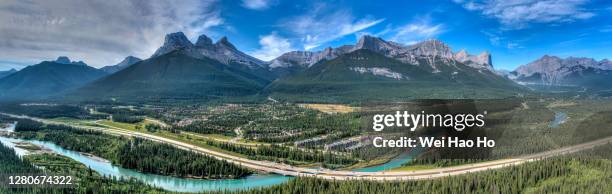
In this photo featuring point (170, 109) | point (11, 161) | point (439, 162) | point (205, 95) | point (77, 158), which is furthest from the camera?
point (205, 95)

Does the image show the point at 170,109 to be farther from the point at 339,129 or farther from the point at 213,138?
the point at 339,129

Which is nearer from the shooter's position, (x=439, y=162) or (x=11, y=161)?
(x=11, y=161)

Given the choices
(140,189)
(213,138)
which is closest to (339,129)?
(213,138)

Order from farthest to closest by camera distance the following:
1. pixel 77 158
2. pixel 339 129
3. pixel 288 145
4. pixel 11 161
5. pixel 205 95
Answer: pixel 205 95 → pixel 339 129 → pixel 288 145 → pixel 77 158 → pixel 11 161

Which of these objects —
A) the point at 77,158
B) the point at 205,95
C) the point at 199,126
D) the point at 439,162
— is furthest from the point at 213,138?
the point at 205,95

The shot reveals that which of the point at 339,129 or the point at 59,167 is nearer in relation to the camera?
the point at 59,167

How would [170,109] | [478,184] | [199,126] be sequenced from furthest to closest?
[170,109]
[199,126]
[478,184]

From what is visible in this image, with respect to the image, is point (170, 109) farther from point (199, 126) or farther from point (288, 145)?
point (288, 145)

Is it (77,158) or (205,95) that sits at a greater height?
(205,95)

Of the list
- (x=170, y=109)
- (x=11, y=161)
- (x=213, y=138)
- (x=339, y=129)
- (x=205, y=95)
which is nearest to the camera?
(x=11, y=161)
